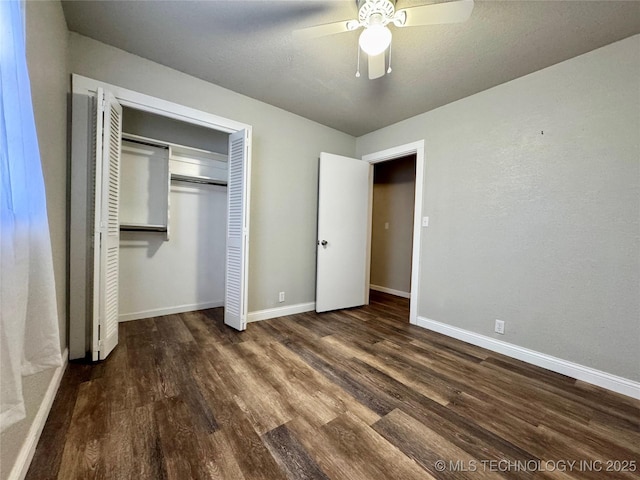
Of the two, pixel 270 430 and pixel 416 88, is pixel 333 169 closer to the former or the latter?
pixel 416 88

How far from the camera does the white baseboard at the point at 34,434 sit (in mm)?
971

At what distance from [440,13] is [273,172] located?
204cm

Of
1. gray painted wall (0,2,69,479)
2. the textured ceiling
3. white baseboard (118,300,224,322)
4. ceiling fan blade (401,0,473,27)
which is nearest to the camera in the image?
gray painted wall (0,2,69,479)

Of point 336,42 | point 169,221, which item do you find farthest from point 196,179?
point 336,42

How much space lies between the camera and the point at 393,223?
4688mm

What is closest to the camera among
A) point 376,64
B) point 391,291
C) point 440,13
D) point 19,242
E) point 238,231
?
point 19,242

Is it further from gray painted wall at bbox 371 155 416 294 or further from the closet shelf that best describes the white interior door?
the closet shelf

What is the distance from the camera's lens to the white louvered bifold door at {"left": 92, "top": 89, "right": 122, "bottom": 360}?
1835 millimetres

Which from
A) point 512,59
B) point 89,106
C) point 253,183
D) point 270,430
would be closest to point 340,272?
point 253,183

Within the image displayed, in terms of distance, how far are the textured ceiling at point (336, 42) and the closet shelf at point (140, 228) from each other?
1.55 m

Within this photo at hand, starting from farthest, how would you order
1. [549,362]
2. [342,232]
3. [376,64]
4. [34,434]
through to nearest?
[342,232]
[549,362]
[376,64]
[34,434]

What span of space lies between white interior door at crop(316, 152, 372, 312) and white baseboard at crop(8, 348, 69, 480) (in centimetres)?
231

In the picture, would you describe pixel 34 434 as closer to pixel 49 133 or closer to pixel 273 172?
pixel 49 133

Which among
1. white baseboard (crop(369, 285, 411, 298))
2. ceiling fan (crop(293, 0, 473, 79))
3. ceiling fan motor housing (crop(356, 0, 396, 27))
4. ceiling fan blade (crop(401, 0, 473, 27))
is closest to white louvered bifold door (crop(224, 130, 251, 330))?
ceiling fan (crop(293, 0, 473, 79))
